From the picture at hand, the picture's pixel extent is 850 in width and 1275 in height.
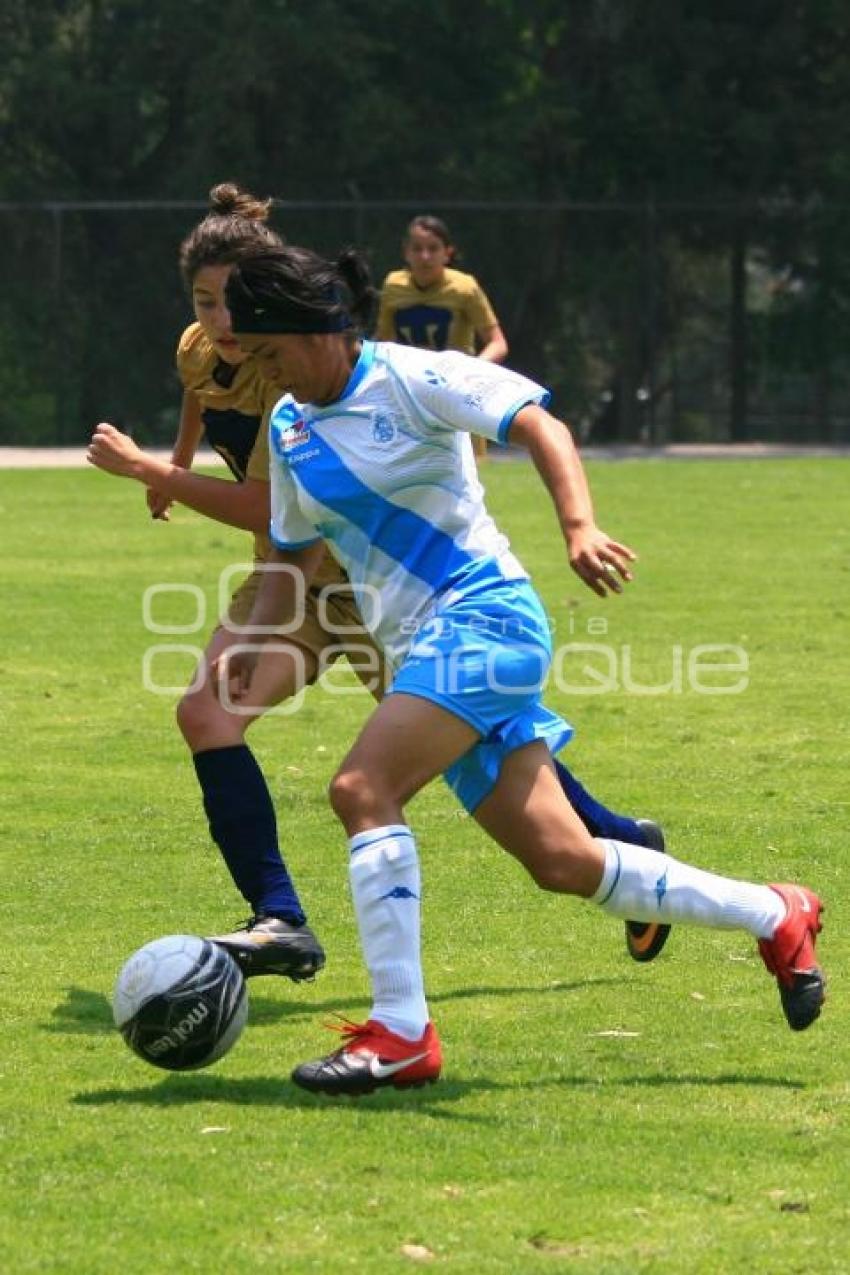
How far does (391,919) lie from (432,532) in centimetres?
84

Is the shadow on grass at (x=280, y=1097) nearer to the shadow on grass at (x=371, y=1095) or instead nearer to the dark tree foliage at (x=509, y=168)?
the shadow on grass at (x=371, y=1095)

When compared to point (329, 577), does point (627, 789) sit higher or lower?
lower

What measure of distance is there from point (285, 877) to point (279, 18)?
29160 millimetres

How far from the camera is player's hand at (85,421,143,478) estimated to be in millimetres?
6043

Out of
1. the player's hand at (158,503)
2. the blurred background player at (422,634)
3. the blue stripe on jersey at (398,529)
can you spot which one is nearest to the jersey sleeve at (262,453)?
the player's hand at (158,503)

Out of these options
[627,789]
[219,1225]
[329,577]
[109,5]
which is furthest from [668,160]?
[219,1225]

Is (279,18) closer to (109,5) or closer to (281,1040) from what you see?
(109,5)

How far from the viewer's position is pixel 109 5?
35.3 metres

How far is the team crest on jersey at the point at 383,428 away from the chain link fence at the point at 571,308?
27332 millimetres

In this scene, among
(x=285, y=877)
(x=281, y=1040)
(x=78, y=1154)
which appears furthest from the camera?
(x=285, y=877)

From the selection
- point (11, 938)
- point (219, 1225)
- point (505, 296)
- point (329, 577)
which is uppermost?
point (329, 577)

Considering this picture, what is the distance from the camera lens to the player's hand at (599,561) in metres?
5.00

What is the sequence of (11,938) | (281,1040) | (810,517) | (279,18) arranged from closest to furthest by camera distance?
1. (281,1040)
2. (11,938)
3. (810,517)
4. (279,18)
